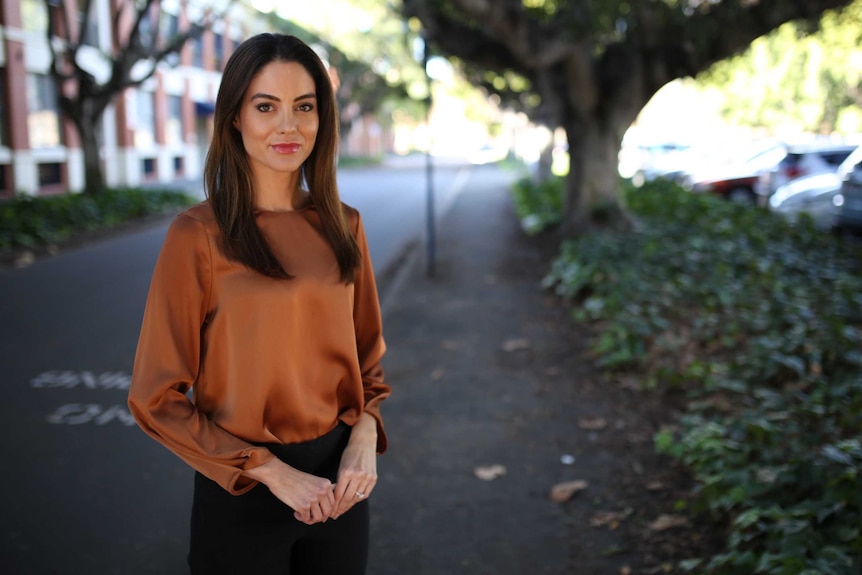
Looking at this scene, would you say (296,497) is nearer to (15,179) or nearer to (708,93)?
(15,179)

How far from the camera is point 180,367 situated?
188 cm

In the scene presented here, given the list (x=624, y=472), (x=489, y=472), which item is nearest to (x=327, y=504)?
(x=489, y=472)

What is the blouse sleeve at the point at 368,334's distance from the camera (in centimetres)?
226

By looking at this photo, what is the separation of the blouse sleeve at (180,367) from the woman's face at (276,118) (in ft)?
0.87

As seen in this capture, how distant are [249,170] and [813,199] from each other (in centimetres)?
1552

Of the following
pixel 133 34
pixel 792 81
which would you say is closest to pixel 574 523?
pixel 133 34

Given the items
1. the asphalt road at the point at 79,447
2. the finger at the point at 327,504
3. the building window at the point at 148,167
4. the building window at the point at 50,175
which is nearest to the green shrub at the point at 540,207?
the asphalt road at the point at 79,447

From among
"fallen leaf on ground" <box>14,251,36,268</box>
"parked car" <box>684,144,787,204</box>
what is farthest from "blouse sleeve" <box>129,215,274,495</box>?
"parked car" <box>684,144,787,204</box>

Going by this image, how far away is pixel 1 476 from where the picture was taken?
15.7 ft

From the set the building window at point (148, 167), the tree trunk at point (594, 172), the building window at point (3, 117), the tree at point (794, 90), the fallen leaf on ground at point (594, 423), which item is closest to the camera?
the fallen leaf on ground at point (594, 423)

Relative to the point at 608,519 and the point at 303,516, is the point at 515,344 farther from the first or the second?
the point at 303,516

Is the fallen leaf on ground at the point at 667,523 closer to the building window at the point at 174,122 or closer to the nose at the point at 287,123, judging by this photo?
the nose at the point at 287,123

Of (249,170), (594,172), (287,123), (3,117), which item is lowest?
(594,172)

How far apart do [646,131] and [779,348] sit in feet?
200
